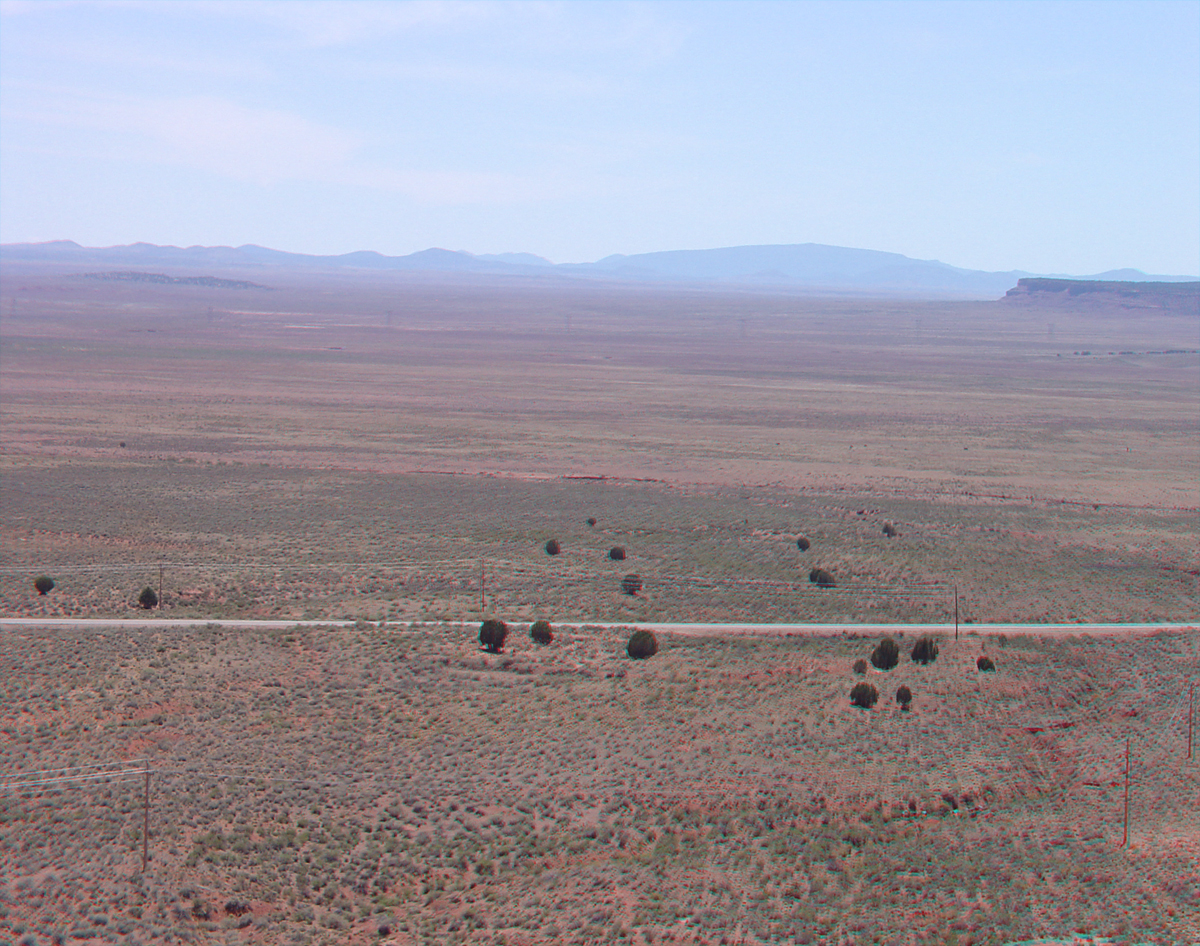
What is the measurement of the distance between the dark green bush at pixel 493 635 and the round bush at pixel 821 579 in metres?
12.8

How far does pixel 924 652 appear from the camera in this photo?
27.4 metres

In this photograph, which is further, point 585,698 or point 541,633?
point 541,633

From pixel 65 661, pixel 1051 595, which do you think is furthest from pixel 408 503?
pixel 1051 595

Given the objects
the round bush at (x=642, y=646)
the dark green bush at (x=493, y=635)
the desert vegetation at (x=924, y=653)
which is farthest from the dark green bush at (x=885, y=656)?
the dark green bush at (x=493, y=635)

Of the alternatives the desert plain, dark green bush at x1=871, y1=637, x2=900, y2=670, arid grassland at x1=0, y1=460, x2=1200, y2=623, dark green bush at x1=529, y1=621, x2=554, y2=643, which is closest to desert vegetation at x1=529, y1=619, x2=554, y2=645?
dark green bush at x1=529, y1=621, x2=554, y2=643

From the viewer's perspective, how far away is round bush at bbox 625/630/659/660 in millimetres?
27125

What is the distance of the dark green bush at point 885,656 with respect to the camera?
2673 cm

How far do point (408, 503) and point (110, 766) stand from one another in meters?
27.5

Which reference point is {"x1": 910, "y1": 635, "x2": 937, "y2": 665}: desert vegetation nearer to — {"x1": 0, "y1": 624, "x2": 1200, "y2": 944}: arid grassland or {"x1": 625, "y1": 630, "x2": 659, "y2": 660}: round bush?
{"x1": 0, "y1": 624, "x2": 1200, "y2": 944}: arid grassland

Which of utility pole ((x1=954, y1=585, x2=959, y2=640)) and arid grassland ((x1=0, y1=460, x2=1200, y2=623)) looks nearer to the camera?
utility pole ((x1=954, y1=585, x2=959, y2=640))

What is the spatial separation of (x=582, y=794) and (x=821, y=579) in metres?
18.4

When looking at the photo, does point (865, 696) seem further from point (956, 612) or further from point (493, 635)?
point (493, 635)

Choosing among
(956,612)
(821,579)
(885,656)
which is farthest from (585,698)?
(821,579)

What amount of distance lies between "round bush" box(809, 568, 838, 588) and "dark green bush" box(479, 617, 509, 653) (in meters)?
12.8
